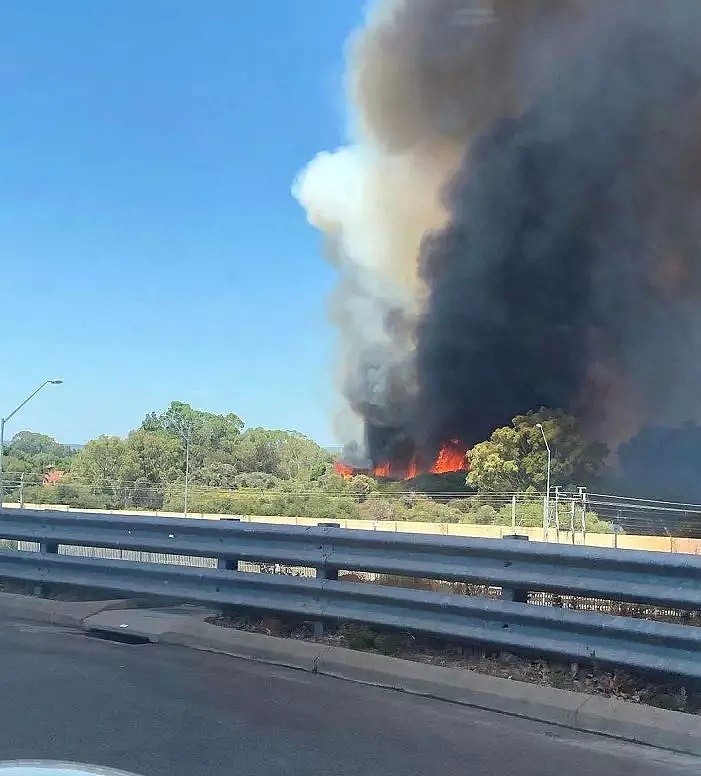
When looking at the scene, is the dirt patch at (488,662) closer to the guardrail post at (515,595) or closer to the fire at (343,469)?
the guardrail post at (515,595)

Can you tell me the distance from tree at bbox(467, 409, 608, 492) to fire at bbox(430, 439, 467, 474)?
701cm

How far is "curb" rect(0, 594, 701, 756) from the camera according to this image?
4215 mm

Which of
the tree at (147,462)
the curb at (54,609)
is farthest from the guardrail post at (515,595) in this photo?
the tree at (147,462)

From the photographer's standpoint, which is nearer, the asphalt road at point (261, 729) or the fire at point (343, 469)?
the asphalt road at point (261, 729)

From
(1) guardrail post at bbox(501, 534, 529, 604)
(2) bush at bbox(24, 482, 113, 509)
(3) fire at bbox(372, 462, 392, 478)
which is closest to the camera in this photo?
(1) guardrail post at bbox(501, 534, 529, 604)

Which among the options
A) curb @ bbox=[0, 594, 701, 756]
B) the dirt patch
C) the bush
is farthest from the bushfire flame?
the dirt patch

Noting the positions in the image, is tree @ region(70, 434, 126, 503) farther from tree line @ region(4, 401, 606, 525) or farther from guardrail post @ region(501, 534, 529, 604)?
guardrail post @ region(501, 534, 529, 604)

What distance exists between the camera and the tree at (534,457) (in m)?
56.3

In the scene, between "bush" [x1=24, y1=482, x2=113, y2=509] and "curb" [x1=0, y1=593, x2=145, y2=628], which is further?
"bush" [x1=24, y1=482, x2=113, y2=509]

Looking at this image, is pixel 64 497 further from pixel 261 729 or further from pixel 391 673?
pixel 261 729

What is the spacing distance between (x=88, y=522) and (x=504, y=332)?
6260 centimetres

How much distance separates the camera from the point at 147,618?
21.7 ft

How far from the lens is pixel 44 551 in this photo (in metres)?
7.18

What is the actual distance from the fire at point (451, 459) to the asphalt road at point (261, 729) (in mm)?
63417
